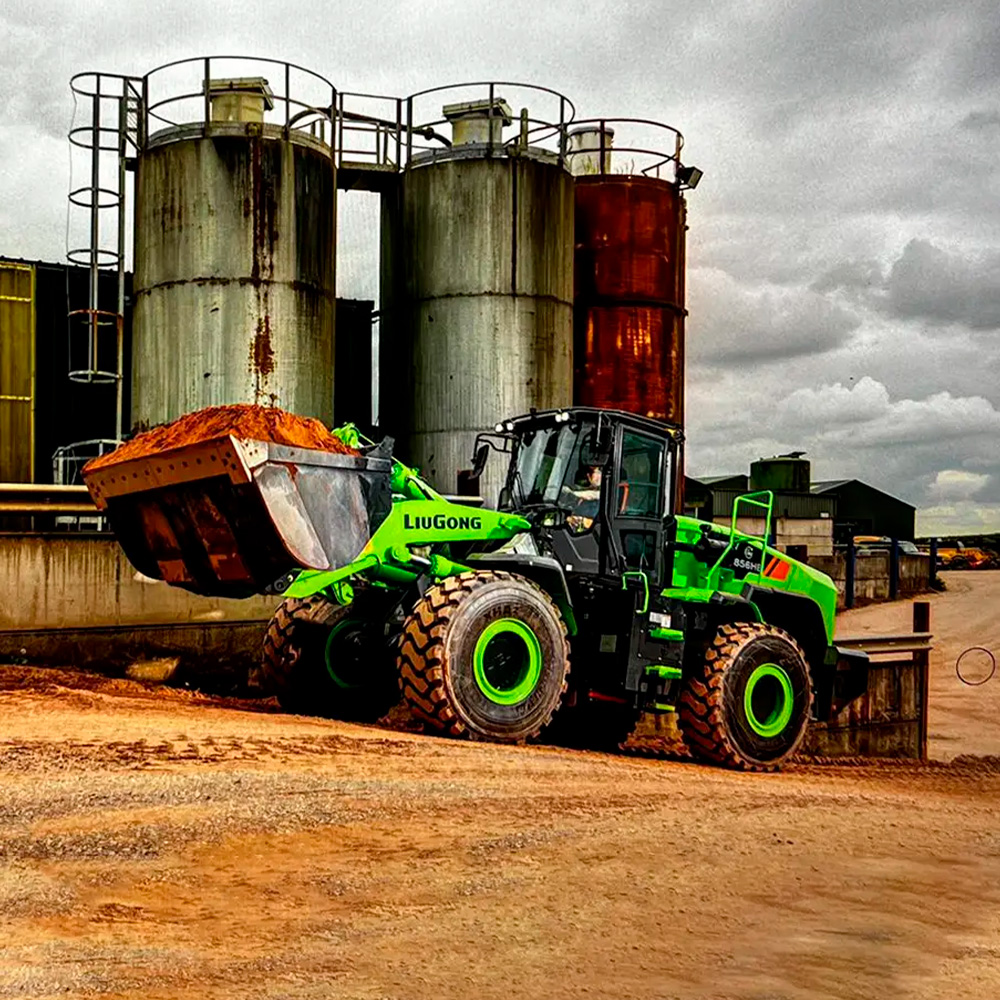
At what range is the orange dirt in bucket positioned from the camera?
8.40 metres

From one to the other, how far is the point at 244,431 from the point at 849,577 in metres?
21.4

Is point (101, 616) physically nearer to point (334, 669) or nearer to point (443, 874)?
point (334, 669)

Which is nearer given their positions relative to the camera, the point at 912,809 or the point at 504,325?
the point at 912,809

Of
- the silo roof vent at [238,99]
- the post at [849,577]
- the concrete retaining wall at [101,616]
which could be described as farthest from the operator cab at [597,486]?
the post at [849,577]

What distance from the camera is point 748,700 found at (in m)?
10.6

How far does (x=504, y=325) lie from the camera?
1834 cm

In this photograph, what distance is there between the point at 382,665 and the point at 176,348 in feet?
26.4

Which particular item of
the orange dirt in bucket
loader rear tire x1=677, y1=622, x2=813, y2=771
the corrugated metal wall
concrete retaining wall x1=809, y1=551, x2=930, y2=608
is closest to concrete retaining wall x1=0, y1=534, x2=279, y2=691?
the orange dirt in bucket

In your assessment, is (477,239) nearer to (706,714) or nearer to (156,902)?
(706,714)

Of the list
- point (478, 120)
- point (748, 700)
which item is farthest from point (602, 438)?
point (478, 120)

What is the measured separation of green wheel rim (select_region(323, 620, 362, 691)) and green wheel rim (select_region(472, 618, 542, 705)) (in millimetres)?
1893

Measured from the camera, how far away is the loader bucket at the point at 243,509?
27.4 feet

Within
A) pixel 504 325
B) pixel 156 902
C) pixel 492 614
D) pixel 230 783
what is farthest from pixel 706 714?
pixel 504 325

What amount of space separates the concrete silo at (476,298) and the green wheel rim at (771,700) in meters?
7.54
